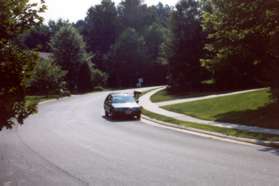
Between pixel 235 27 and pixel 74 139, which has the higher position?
pixel 235 27

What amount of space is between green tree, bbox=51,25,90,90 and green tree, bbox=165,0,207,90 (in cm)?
2464

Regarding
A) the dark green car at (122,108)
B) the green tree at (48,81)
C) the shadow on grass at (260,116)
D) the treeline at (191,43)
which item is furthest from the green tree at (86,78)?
the shadow on grass at (260,116)

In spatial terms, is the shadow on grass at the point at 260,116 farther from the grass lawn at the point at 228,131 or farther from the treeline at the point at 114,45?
the treeline at the point at 114,45

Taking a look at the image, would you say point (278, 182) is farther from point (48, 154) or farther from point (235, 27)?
point (235, 27)

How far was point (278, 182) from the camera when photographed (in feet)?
33.1

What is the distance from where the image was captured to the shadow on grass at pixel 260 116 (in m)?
22.2

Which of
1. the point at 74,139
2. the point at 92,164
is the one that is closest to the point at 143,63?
the point at 74,139

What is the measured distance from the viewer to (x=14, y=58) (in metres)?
10.8

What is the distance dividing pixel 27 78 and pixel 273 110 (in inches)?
671

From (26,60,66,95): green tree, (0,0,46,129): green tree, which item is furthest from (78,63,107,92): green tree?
(0,0,46,129): green tree

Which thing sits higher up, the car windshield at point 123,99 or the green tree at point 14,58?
the green tree at point 14,58

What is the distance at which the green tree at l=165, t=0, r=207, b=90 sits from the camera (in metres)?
57.1

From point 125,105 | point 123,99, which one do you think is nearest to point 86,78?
point 123,99

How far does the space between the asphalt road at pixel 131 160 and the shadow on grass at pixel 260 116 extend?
3662mm
